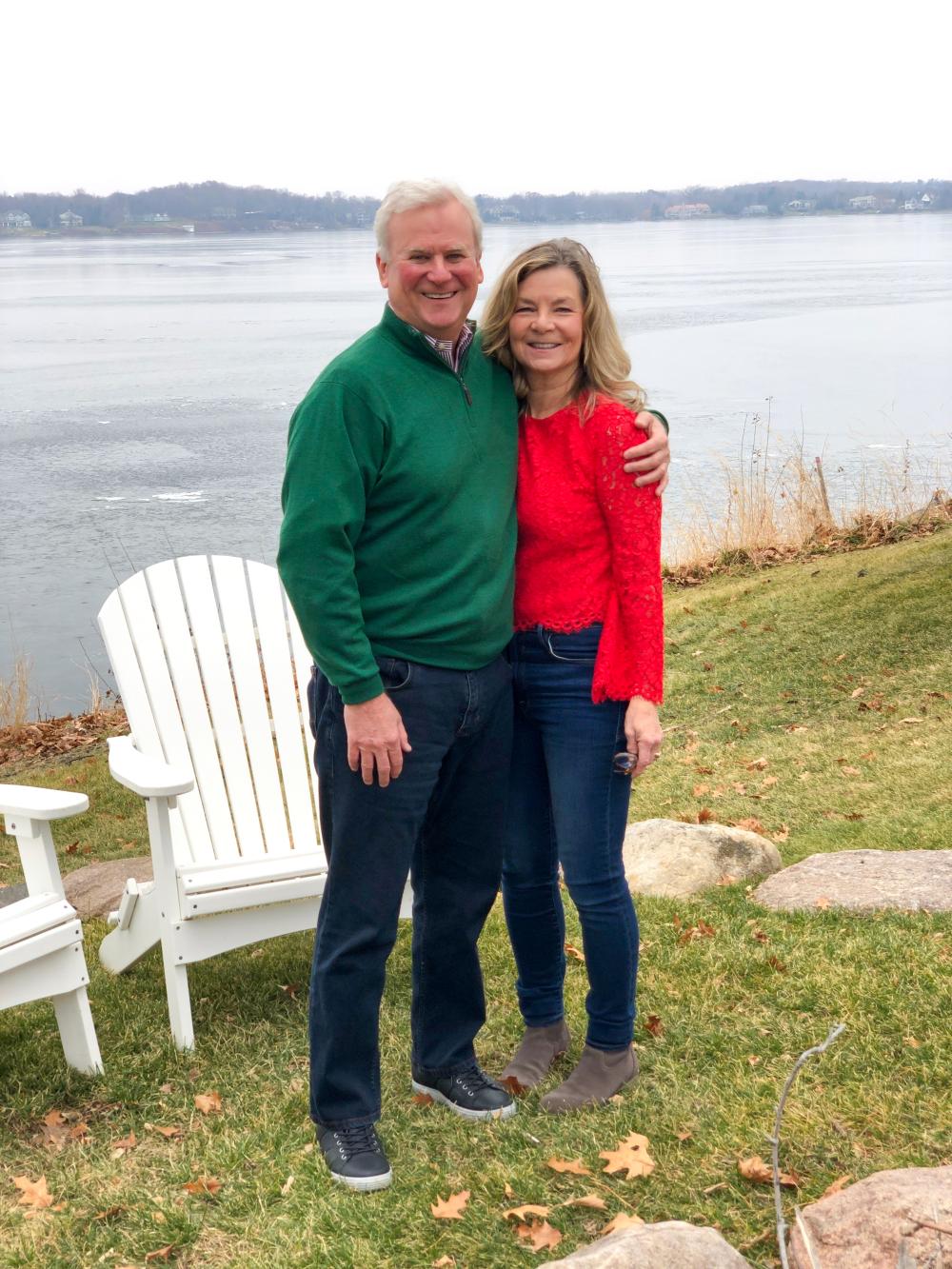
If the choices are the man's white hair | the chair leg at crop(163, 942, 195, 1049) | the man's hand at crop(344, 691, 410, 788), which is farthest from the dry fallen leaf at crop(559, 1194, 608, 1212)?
the man's white hair

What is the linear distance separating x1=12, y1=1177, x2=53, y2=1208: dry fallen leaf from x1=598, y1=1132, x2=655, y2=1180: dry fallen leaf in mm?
1203

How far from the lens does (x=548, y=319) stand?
2.71 meters

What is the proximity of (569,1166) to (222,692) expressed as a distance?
2101 millimetres

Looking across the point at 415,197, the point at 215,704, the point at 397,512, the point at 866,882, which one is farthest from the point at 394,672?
the point at 866,882

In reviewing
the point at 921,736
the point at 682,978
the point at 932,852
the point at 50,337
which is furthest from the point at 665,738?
the point at 50,337

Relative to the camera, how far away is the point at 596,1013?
3.05 m

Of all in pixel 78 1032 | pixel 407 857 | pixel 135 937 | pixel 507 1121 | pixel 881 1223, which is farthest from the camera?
pixel 135 937

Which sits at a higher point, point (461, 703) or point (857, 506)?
point (461, 703)

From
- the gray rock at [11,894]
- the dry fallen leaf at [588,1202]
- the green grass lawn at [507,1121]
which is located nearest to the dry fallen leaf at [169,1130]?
the green grass lawn at [507,1121]

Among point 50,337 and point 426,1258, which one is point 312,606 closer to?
point 426,1258

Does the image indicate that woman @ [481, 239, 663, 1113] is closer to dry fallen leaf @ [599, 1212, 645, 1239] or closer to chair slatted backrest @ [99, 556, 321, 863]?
dry fallen leaf @ [599, 1212, 645, 1239]

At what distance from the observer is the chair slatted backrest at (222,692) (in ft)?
13.9

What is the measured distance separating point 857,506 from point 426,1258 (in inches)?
391

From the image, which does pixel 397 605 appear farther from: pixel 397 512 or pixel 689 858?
pixel 689 858
